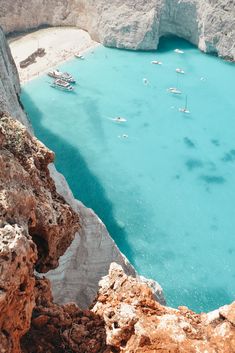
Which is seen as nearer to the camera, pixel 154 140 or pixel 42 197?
pixel 42 197

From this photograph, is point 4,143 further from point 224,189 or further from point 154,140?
point 154,140

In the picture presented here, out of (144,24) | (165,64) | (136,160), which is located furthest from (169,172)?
(144,24)

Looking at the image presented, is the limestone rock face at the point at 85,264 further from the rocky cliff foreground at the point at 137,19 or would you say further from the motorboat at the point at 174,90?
the rocky cliff foreground at the point at 137,19

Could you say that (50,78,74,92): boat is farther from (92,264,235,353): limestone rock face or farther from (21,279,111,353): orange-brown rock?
(21,279,111,353): orange-brown rock

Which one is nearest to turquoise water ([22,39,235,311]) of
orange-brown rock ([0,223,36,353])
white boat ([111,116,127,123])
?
white boat ([111,116,127,123])

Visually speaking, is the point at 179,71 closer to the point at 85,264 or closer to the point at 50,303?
the point at 85,264

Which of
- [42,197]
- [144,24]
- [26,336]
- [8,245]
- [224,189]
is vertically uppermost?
[8,245]

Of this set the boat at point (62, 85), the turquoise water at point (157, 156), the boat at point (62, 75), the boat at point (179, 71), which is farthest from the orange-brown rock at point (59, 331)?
the boat at point (179, 71)
